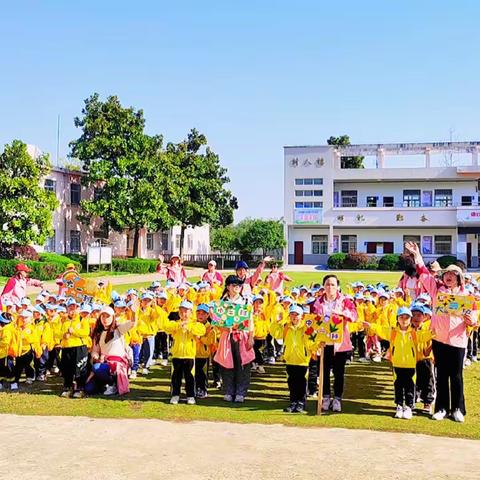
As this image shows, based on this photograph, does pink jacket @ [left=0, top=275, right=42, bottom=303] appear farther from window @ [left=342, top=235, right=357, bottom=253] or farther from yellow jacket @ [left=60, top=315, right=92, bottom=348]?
window @ [left=342, top=235, right=357, bottom=253]

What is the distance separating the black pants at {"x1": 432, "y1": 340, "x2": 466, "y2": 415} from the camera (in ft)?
24.4

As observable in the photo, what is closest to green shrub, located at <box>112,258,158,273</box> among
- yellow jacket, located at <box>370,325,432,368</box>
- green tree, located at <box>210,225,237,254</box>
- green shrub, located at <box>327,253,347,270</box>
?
green shrub, located at <box>327,253,347,270</box>

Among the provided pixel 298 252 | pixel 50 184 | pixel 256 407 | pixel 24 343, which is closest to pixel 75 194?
pixel 50 184

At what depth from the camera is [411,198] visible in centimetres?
5103

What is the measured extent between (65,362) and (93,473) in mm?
3435

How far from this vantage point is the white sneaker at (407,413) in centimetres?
747

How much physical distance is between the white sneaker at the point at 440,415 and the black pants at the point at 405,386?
316 mm

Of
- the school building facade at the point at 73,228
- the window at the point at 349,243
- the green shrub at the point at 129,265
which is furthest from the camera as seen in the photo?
the window at the point at 349,243

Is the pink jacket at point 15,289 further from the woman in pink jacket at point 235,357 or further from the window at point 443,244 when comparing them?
the window at point 443,244

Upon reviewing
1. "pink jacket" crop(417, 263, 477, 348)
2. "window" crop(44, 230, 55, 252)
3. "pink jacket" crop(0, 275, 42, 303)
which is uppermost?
"window" crop(44, 230, 55, 252)

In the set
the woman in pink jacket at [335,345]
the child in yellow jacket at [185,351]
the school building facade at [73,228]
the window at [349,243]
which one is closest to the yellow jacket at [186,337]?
the child in yellow jacket at [185,351]

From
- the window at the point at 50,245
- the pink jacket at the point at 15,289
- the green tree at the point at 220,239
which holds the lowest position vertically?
the pink jacket at the point at 15,289

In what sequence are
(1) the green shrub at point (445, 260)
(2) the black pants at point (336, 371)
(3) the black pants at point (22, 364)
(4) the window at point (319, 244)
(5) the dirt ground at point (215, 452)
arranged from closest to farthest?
(5) the dirt ground at point (215, 452) < (2) the black pants at point (336, 371) < (3) the black pants at point (22, 364) < (1) the green shrub at point (445, 260) < (4) the window at point (319, 244)

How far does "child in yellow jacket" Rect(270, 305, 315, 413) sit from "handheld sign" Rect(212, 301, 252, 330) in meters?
0.60
